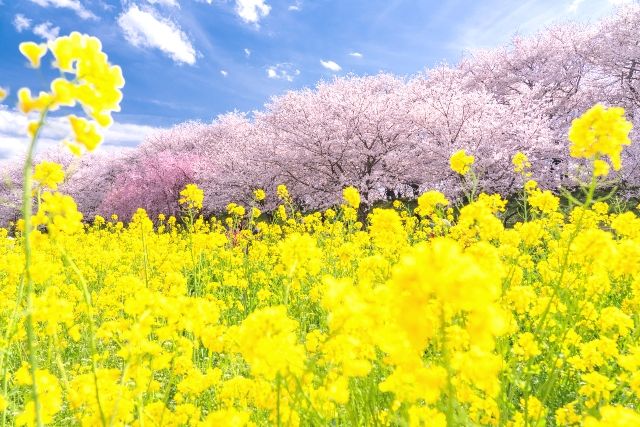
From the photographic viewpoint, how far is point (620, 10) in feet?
67.2

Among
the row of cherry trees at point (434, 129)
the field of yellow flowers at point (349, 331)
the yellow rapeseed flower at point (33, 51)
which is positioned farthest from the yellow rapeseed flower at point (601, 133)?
the row of cherry trees at point (434, 129)

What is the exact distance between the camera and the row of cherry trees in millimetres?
18016

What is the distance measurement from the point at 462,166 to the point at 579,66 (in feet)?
77.4

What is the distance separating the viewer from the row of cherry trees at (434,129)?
18016mm

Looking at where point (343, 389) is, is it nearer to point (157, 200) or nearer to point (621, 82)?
point (621, 82)

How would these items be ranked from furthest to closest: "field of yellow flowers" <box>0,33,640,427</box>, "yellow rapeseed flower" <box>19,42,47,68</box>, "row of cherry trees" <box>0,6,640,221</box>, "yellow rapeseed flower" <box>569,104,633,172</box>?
1. "row of cherry trees" <box>0,6,640,221</box>
2. "yellow rapeseed flower" <box>569,104,633,172</box>
3. "yellow rapeseed flower" <box>19,42,47,68</box>
4. "field of yellow flowers" <box>0,33,640,427</box>

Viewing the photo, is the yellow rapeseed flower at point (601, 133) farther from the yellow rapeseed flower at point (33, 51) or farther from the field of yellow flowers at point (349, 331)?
the yellow rapeseed flower at point (33, 51)

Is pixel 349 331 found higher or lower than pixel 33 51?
lower

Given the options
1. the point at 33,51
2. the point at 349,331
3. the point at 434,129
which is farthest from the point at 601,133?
the point at 434,129

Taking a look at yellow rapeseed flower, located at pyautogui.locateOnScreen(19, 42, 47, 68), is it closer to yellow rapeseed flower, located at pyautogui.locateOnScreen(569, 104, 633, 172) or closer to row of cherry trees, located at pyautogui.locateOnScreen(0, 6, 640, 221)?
yellow rapeseed flower, located at pyautogui.locateOnScreen(569, 104, 633, 172)

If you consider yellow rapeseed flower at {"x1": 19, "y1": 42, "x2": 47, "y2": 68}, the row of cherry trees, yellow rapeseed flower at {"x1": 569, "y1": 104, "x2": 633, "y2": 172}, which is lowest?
yellow rapeseed flower at {"x1": 19, "y1": 42, "x2": 47, "y2": 68}

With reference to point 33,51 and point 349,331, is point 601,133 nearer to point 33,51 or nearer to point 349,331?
point 349,331

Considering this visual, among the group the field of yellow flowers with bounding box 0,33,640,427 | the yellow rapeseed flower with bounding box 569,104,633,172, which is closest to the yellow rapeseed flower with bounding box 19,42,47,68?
the field of yellow flowers with bounding box 0,33,640,427

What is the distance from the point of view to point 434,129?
18312 mm
